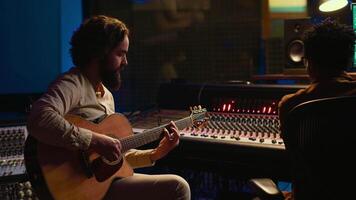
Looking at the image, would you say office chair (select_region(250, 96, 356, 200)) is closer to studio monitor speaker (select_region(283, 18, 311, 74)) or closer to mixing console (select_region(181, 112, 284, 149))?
mixing console (select_region(181, 112, 284, 149))

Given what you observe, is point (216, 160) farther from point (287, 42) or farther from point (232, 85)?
point (287, 42)

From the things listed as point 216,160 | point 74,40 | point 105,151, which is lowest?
point 216,160

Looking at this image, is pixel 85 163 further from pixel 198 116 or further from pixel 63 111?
pixel 198 116

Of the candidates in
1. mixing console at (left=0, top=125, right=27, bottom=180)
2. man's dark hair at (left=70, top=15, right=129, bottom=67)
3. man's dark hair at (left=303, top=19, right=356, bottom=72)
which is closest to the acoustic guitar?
man's dark hair at (left=70, top=15, right=129, bottom=67)

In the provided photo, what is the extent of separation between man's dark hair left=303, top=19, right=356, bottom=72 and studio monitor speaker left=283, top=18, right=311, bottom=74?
1106 mm

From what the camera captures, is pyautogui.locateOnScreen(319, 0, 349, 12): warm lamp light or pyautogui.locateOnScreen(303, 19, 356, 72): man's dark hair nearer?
pyautogui.locateOnScreen(303, 19, 356, 72): man's dark hair

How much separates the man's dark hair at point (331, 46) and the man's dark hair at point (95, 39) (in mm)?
998

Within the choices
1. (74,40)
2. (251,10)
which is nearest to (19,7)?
(74,40)

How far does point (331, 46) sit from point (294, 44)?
117cm

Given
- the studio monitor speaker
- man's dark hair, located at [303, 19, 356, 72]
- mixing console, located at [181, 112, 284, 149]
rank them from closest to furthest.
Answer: man's dark hair, located at [303, 19, 356, 72] → mixing console, located at [181, 112, 284, 149] → the studio monitor speaker

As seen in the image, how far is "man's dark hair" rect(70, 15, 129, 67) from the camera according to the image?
2.37m

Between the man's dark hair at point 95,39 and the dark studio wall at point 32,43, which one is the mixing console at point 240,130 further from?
the dark studio wall at point 32,43

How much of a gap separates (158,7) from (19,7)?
1.20 metres

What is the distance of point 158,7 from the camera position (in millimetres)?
4051
